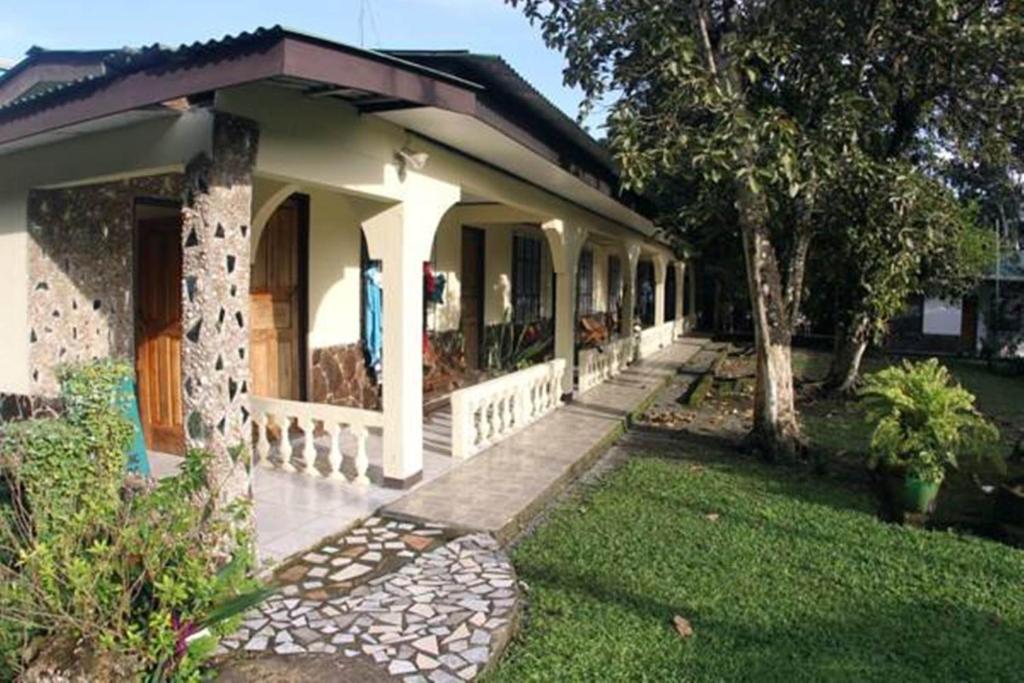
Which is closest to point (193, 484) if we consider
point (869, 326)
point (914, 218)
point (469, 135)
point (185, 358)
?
point (185, 358)

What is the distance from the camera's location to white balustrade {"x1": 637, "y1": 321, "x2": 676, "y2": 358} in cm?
1609

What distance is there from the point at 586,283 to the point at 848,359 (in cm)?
707

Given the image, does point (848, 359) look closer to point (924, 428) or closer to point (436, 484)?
point (924, 428)

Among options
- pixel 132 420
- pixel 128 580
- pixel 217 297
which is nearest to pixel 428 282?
pixel 132 420

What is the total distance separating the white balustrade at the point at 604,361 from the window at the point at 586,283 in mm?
2809

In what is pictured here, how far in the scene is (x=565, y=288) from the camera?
10195 millimetres

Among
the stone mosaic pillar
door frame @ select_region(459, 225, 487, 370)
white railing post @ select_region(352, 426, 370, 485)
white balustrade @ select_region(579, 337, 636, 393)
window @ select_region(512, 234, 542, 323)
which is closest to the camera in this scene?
the stone mosaic pillar

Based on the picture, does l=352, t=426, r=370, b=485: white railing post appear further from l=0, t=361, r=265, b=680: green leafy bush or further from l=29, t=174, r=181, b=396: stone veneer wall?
l=0, t=361, r=265, b=680: green leafy bush

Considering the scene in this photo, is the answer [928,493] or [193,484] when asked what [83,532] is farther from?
[928,493]

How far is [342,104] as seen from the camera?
5.03 m

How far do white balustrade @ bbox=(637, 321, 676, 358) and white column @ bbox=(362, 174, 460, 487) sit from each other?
33.7 feet

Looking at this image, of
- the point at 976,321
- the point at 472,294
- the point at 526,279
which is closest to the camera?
the point at 472,294

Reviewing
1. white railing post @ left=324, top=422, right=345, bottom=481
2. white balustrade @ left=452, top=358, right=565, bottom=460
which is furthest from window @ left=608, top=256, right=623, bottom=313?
white railing post @ left=324, top=422, right=345, bottom=481

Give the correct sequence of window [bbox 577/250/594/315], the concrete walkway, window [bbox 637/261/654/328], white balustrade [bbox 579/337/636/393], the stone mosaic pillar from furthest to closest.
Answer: window [bbox 637/261/654/328] < window [bbox 577/250/594/315] < white balustrade [bbox 579/337/636/393] < the concrete walkway < the stone mosaic pillar
